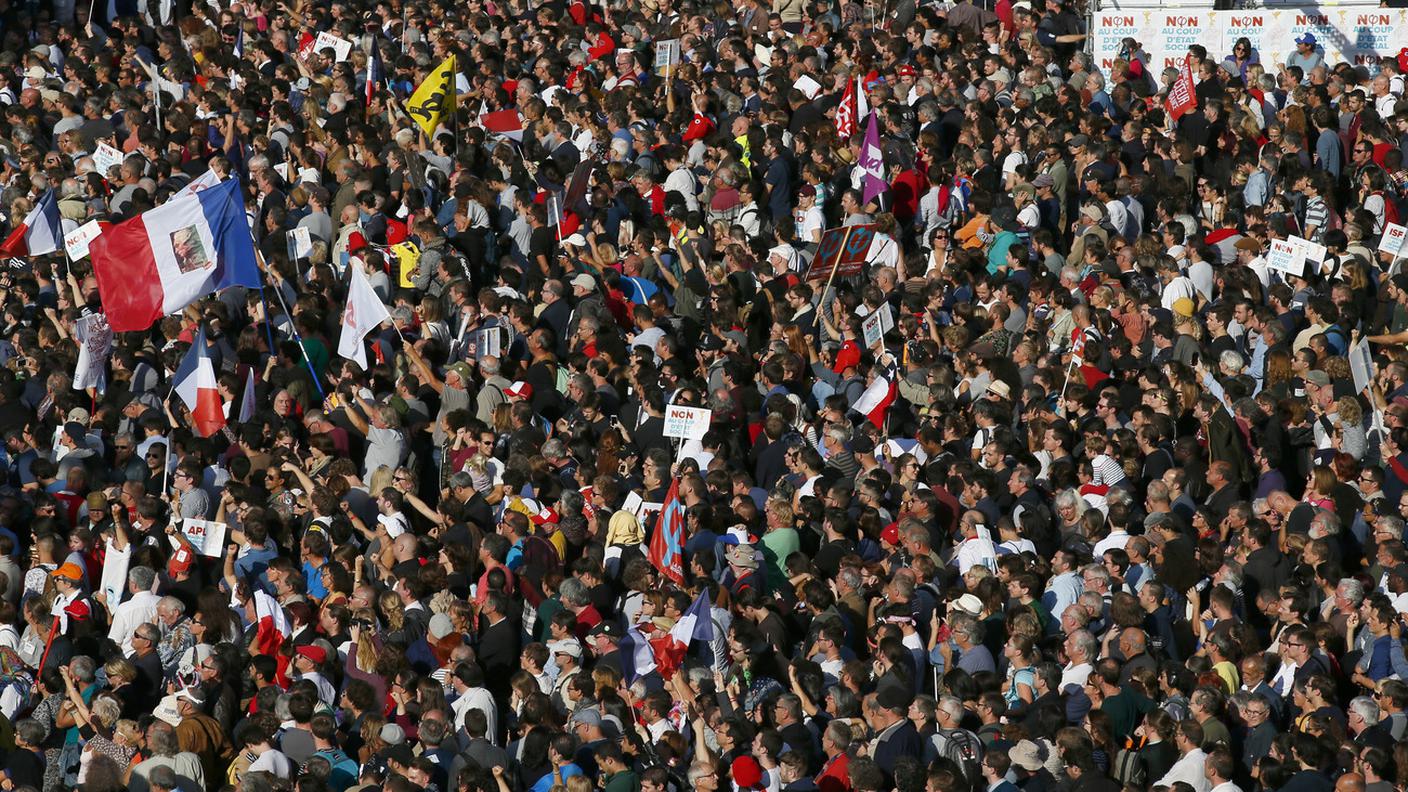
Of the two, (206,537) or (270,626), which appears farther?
(206,537)

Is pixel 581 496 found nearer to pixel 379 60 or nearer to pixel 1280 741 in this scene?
pixel 1280 741

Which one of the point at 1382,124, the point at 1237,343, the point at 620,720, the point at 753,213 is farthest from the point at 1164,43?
the point at 620,720

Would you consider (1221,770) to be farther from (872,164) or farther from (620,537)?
(872,164)

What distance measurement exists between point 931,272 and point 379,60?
7.49 m

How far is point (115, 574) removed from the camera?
15742 mm

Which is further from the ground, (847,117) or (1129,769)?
(1129,769)

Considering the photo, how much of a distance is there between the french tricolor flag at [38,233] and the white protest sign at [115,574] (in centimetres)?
536

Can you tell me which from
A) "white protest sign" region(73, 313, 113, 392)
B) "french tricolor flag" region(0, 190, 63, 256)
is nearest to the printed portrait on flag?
"white protest sign" region(73, 313, 113, 392)

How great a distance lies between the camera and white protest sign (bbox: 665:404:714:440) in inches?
644

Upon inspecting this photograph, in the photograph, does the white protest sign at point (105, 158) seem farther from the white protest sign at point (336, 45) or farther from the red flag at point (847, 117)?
the red flag at point (847, 117)

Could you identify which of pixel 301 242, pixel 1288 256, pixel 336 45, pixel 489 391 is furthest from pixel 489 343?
pixel 336 45

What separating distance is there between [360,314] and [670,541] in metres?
4.47

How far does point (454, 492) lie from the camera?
52.8 feet

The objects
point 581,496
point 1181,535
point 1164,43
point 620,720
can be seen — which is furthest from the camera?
point 1164,43
